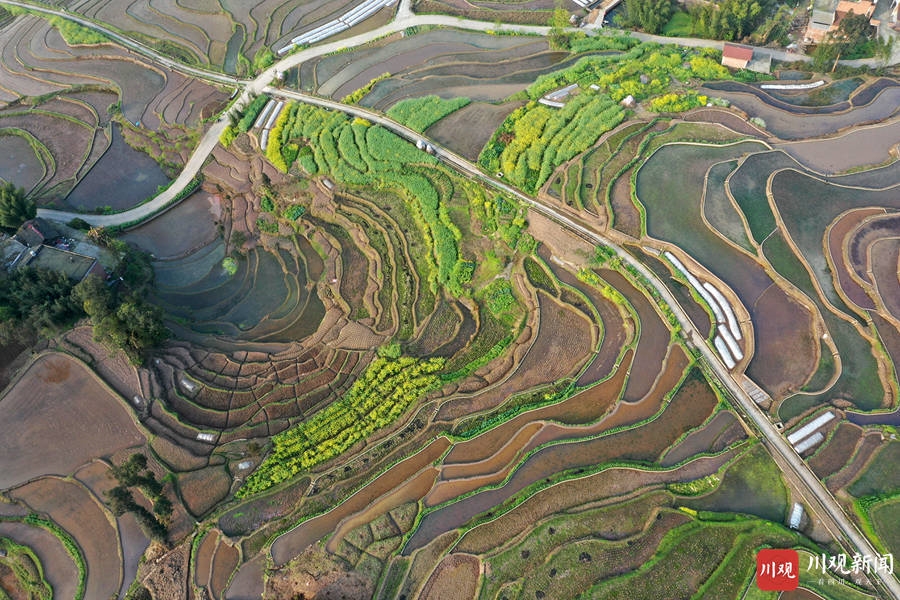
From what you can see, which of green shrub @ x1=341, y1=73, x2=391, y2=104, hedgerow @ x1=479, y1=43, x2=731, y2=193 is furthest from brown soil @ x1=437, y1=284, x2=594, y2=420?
green shrub @ x1=341, y1=73, x2=391, y2=104

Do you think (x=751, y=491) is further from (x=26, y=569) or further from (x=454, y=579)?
(x=26, y=569)

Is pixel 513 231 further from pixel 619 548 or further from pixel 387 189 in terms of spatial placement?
pixel 619 548

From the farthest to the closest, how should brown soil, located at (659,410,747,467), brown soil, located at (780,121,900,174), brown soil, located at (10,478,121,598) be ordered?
brown soil, located at (780,121,900,174)
brown soil, located at (659,410,747,467)
brown soil, located at (10,478,121,598)

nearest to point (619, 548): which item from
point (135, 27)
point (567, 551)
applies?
point (567, 551)

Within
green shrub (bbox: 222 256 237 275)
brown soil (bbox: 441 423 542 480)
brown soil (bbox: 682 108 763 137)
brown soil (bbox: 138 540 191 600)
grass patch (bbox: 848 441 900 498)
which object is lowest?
brown soil (bbox: 138 540 191 600)

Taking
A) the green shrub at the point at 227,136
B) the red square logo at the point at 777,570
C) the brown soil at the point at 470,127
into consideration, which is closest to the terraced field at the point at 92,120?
the green shrub at the point at 227,136

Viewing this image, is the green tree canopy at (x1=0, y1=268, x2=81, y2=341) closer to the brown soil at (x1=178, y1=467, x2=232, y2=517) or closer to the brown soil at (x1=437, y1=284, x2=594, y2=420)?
the brown soil at (x1=178, y1=467, x2=232, y2=517)
